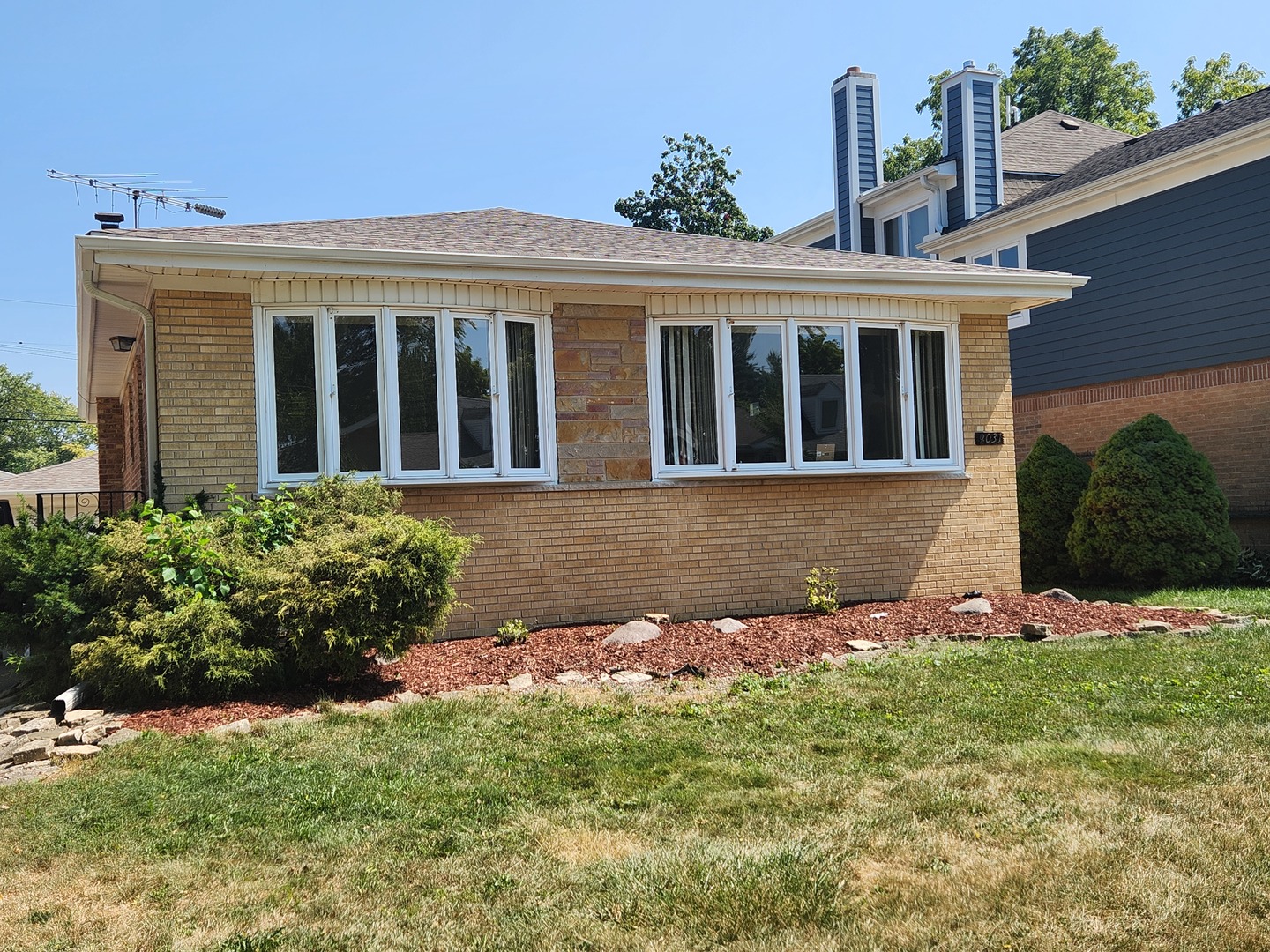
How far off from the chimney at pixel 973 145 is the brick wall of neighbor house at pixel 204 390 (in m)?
15.4

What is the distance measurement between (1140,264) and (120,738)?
604 inches

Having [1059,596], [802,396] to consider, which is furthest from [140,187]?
[1059,596]

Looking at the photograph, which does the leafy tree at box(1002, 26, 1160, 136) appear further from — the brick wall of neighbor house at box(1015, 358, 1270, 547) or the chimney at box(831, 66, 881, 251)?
the brick wall of neighbor house at box(1015, 358, 1270, 547)

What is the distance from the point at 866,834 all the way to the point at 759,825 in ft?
1.38

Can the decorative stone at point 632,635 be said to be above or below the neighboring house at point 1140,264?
below

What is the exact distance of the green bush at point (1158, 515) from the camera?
12.5m

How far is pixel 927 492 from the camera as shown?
10547 millimetres

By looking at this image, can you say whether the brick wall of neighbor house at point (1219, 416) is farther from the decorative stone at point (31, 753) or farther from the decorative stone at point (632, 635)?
the decorative stone at point (31, 753)

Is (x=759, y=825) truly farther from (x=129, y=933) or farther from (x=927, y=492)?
(x=927, y=492)

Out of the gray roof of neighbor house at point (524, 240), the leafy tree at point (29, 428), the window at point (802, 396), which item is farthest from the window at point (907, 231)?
the leafy tree at point (29, 428)

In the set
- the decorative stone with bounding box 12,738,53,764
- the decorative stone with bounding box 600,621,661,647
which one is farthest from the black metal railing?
the decorative stone with bounding box 600,621,661,647

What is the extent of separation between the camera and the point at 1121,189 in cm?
1608

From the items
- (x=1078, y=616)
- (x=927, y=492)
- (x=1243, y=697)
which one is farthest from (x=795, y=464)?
(x=1243, y=697)

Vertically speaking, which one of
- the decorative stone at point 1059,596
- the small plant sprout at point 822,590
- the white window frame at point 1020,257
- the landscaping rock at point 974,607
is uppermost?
the white window frame at point 1020,257
